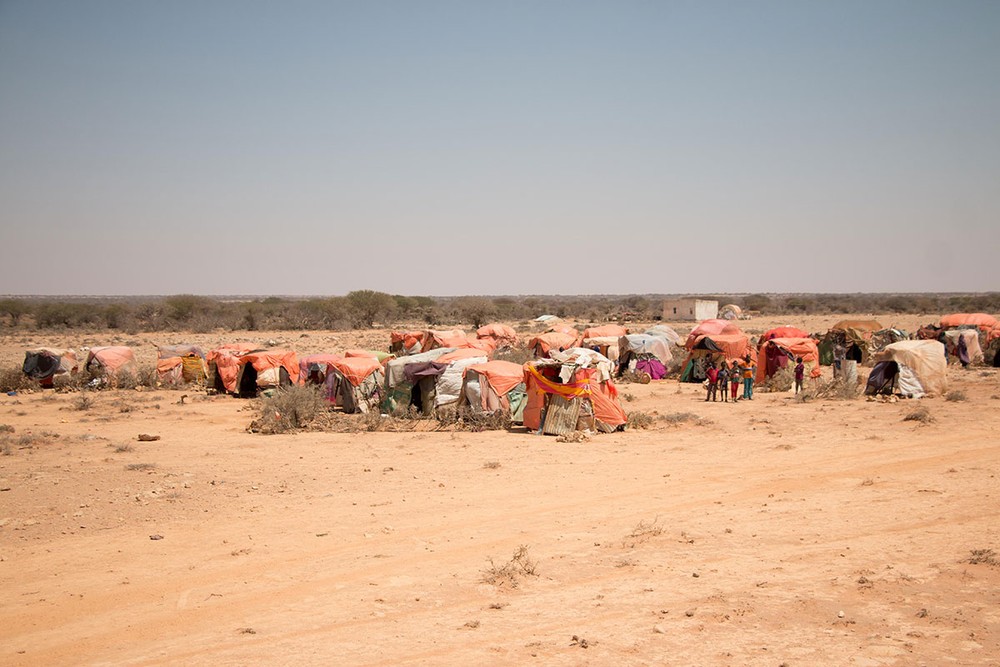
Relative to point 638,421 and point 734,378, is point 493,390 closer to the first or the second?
point 638,421

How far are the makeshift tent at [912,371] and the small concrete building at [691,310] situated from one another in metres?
38.5

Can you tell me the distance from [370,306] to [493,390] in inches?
1875

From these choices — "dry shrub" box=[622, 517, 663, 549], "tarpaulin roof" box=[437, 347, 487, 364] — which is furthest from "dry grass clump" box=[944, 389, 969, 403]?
"dry shrub" box=[622, 517, 663, 549]

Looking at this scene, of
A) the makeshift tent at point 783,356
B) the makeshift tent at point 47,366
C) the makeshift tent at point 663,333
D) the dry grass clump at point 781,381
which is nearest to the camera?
the dry grass clump at point 781,381

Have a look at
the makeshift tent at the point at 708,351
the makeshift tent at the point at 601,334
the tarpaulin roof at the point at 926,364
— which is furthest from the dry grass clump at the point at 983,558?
the makeshift tent at the point at 601,334

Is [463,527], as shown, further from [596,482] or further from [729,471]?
[729,471]

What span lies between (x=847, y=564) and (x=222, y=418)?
16.1 meters

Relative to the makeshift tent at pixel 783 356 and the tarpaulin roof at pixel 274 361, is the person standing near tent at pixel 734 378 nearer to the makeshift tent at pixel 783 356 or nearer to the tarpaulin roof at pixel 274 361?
the makeshift tent at pixel 783 356

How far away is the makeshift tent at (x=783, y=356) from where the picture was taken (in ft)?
81.6

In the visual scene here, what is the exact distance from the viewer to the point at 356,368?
20.6 meters

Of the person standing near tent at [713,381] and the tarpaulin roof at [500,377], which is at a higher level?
the tarpaulin roof at [500,377]

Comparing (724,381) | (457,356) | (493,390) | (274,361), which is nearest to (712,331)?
(724,381)

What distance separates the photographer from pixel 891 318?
2640 inches

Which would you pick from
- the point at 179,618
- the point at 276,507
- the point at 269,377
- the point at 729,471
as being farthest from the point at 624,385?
the point at 179,618
